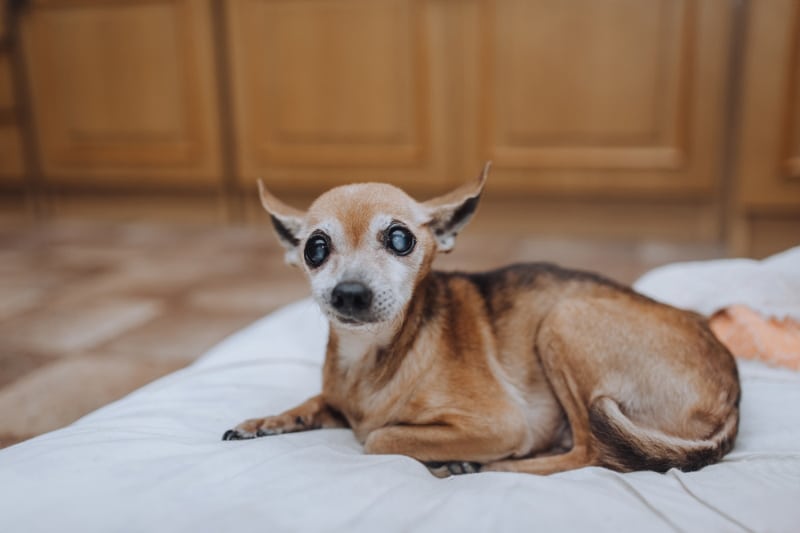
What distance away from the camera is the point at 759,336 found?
5.08 ft

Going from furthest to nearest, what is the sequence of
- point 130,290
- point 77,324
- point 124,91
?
1. point 124,91
2. point 130,290
3. point 77,324

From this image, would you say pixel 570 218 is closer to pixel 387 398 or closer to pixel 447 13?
pixel 447 13

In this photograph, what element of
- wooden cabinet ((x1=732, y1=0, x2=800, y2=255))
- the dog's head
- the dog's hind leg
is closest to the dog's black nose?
the dog's head

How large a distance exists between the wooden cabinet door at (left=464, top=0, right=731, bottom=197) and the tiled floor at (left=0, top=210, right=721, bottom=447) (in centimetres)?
32

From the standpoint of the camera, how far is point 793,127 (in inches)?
109

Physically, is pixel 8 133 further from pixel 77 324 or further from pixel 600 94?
pixel 600 94

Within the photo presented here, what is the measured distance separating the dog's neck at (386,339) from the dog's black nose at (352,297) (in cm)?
14

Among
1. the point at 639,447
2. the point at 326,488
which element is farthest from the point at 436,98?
the point at 326,488

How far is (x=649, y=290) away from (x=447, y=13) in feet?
5.81

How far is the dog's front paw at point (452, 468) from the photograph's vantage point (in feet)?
4.01

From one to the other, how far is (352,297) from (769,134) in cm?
228

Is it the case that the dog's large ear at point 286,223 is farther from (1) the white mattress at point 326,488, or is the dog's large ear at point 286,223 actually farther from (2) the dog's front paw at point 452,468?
(2) the dog's front paw at point 452,468

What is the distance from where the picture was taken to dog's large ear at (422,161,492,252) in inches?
51.3

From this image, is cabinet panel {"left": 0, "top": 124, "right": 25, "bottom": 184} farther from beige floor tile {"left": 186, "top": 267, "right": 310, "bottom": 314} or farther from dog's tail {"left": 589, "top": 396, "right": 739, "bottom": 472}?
dog's tail {"left": 589, "top": 396, "right": 739, "bottom": 472}
